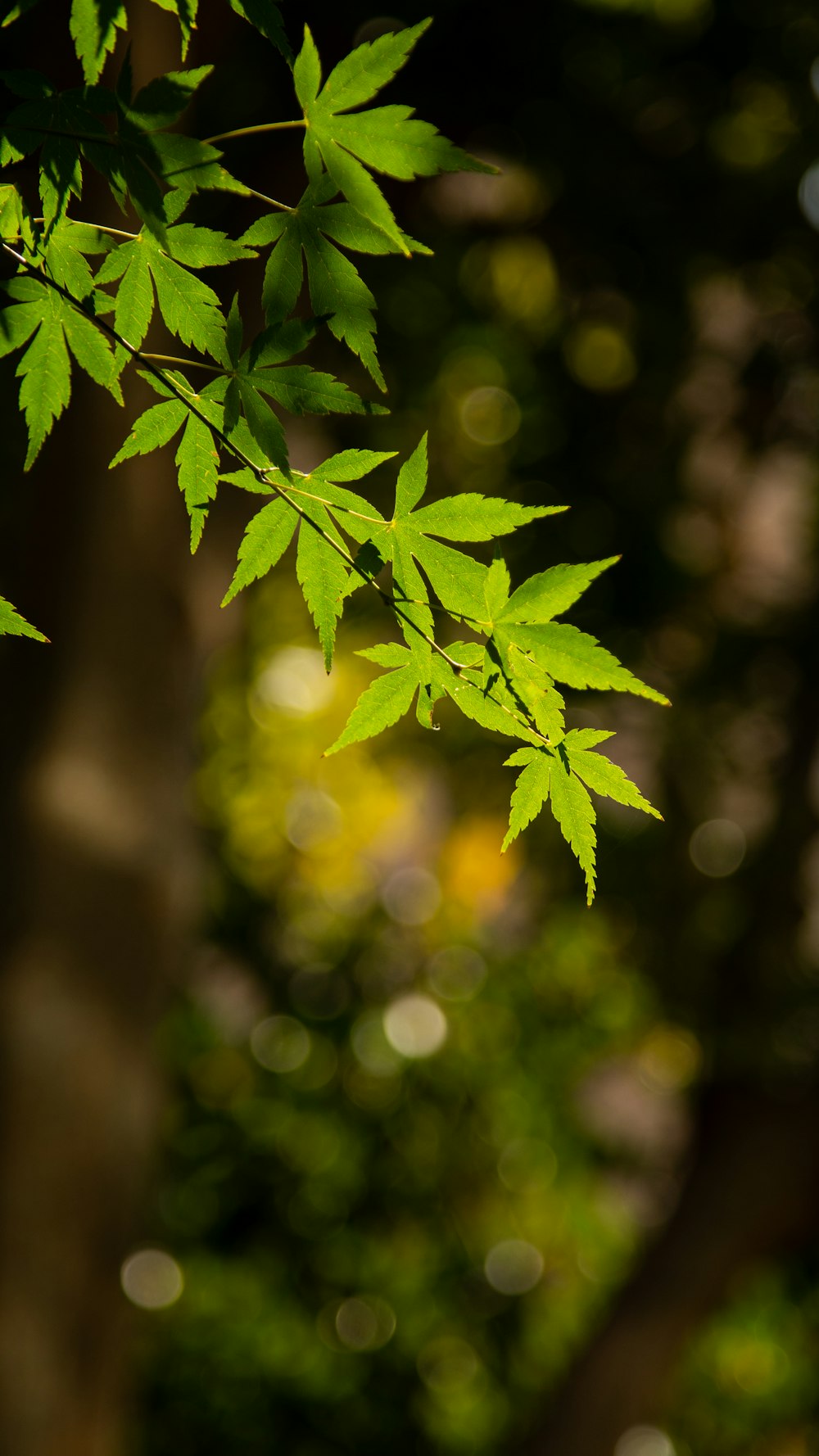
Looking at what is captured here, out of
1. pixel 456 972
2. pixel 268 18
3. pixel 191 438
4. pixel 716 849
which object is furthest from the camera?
pixel 456 972

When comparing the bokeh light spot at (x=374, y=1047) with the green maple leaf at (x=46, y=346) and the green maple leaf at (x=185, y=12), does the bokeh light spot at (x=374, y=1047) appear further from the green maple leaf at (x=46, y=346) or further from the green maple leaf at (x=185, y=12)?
the green maple leaf at (x=185, y=12)

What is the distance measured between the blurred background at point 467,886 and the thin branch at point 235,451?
155 centimetres

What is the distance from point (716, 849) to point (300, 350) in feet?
9.32

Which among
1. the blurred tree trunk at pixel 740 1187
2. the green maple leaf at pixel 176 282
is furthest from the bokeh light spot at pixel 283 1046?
the green maple leaf at pixel 176 282

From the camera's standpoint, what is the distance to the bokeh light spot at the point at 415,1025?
11.2 feet

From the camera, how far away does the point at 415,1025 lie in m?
3.44

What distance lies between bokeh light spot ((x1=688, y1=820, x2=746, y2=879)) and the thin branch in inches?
104

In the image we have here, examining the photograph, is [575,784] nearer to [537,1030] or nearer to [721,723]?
[721,723]

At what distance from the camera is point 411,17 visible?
7.55ft

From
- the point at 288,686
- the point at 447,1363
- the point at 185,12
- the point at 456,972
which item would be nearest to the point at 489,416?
the point at 288,686

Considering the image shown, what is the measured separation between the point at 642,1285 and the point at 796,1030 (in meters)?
0.77

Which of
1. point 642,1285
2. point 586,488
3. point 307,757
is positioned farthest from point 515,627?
point 307,757

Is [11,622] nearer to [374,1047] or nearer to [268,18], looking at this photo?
[268,18]

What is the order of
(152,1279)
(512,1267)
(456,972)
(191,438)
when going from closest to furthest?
1. (191,438)
2. (152,1279)
3. (512,1267)
4. (456,972)
